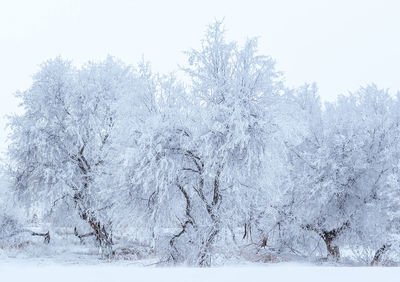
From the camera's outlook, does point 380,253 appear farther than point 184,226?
Yes

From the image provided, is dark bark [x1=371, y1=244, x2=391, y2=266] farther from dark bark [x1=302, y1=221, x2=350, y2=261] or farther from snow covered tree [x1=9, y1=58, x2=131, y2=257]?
snow covered tree [x1=9, y1=58, x2=131, y2=257]

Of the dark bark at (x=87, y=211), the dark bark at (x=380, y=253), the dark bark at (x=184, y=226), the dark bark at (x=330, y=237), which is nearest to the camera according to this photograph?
the dark bark at (x=184, y=226)

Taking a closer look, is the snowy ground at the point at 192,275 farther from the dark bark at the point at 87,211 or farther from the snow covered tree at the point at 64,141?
the dark bark at the point at 87,211

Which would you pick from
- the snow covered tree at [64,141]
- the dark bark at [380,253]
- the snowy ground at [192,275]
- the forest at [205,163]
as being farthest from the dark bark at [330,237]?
the snowy ground at [192,275]

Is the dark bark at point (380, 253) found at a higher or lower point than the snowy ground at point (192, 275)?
lower

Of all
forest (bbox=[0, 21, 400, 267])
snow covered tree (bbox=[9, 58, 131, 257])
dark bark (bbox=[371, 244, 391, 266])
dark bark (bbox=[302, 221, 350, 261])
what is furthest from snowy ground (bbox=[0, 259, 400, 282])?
dark bark (bbox=[302, 221, 350, 261])

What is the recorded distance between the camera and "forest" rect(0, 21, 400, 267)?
38.9 ft

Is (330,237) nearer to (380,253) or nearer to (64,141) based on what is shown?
(380,253)

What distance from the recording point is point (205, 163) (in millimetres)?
11953

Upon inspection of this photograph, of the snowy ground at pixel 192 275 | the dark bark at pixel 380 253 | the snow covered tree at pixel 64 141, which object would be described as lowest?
the dark bark at pixel 380 253

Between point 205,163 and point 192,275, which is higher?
point 205,163

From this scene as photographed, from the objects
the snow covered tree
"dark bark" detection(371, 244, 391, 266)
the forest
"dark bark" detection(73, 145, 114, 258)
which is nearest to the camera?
the forest

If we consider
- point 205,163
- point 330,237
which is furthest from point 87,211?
point 330,237

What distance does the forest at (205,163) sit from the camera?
38.9 feet
